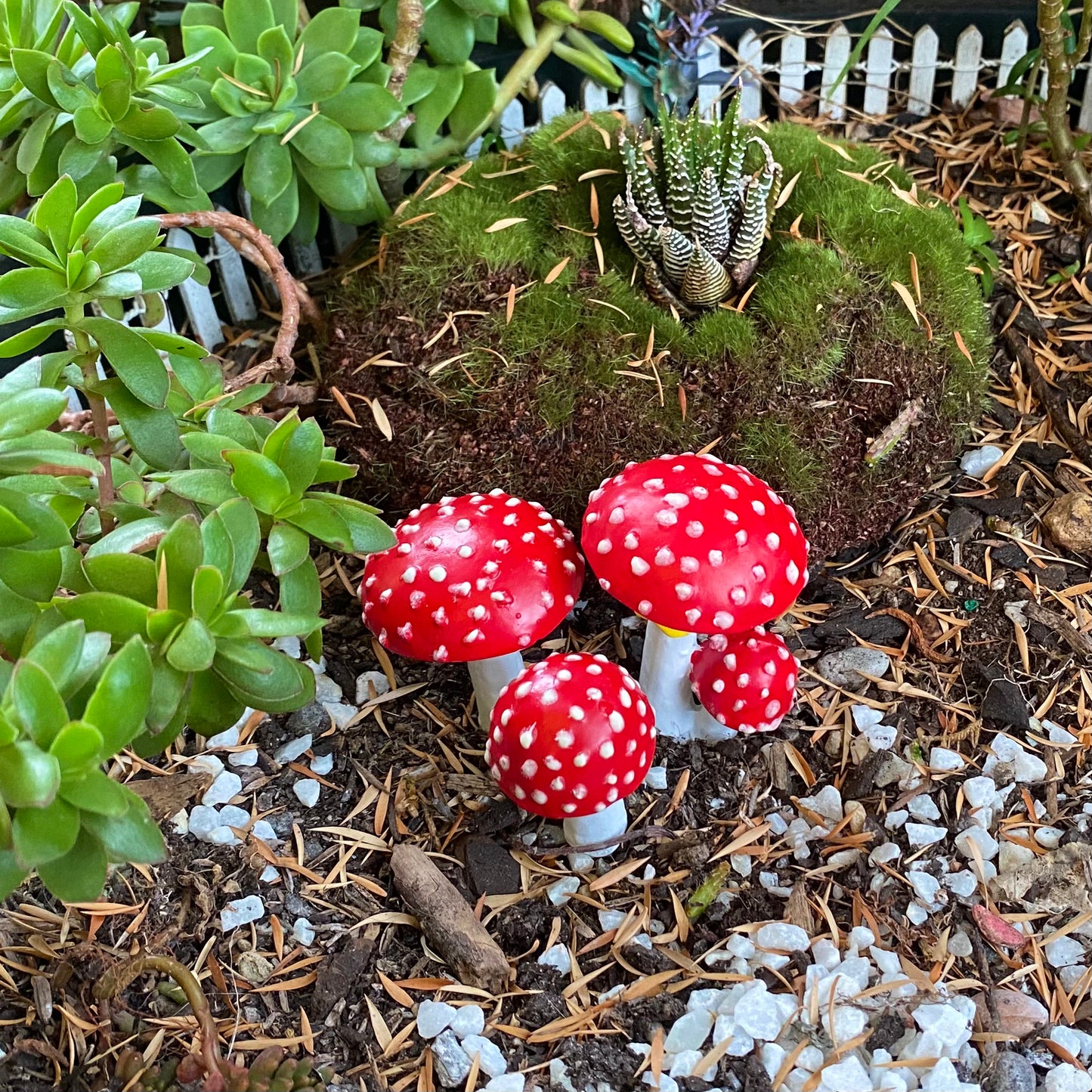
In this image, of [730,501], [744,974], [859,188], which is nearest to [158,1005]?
[744,974]

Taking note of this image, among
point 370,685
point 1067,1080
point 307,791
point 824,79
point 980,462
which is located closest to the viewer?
point 1067,1080

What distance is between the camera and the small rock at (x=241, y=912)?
75.7 inches

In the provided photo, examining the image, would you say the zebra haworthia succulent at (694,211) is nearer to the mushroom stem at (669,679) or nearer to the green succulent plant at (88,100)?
the mushroom stem at (669,679)

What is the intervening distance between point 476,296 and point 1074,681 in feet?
5.07

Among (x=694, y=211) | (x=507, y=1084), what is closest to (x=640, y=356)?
(x=694, y=211)

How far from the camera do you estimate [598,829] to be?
6.56ft

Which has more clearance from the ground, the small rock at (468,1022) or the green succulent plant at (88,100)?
the green succulent plant at (88,100)

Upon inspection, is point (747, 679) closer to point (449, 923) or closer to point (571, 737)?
point (571, 737)

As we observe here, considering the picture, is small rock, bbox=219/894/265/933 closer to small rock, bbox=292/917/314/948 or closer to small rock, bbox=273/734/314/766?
small rock, bbox=292/917/314/948

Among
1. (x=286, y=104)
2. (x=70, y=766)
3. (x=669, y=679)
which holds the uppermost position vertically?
(x=286, y=104)

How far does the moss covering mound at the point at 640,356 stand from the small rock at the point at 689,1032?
1.06 metres

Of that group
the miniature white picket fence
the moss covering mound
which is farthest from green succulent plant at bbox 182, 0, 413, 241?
the miniature white picket fence

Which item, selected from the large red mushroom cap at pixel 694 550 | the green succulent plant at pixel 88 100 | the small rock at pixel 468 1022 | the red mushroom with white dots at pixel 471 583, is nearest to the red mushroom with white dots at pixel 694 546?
the large red mushroom cap at pixel 694 550

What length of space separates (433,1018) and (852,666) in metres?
1.13
